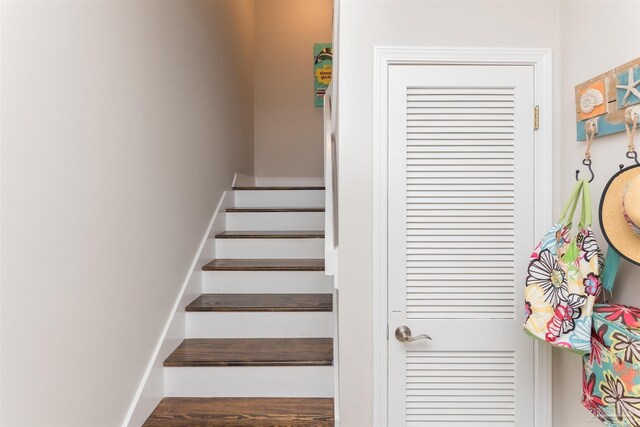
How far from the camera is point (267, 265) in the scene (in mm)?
2465

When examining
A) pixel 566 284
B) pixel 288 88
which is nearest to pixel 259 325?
pixel 566 284

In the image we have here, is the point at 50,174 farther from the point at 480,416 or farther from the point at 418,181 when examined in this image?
the point at 480,416

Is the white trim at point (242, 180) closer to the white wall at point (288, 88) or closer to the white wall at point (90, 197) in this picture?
the white wall at point (288, 88)

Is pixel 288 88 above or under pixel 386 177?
above

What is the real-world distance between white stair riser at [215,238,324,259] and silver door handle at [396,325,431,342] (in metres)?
1.13

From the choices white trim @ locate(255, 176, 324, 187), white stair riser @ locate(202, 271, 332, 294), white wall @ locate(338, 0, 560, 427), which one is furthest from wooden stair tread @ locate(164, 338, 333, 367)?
white trim @ locate(255, 176, 324, 187)

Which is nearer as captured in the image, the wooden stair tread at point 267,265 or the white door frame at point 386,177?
the white door frame at point 386,177

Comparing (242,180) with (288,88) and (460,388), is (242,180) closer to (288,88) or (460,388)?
(288,88)

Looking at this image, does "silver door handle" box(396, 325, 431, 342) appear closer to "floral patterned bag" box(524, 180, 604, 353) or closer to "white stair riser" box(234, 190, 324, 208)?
"floral patterned bag" box(524, 180, 604, 353)

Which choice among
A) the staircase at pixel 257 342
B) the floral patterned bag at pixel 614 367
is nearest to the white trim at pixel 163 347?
the staircase at pixel 257 342

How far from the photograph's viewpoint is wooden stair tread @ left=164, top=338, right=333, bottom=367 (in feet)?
6.15

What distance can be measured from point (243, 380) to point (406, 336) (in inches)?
31.9

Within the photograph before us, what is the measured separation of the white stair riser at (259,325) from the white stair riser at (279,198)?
1.29 m

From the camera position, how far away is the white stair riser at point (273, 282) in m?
2.42
